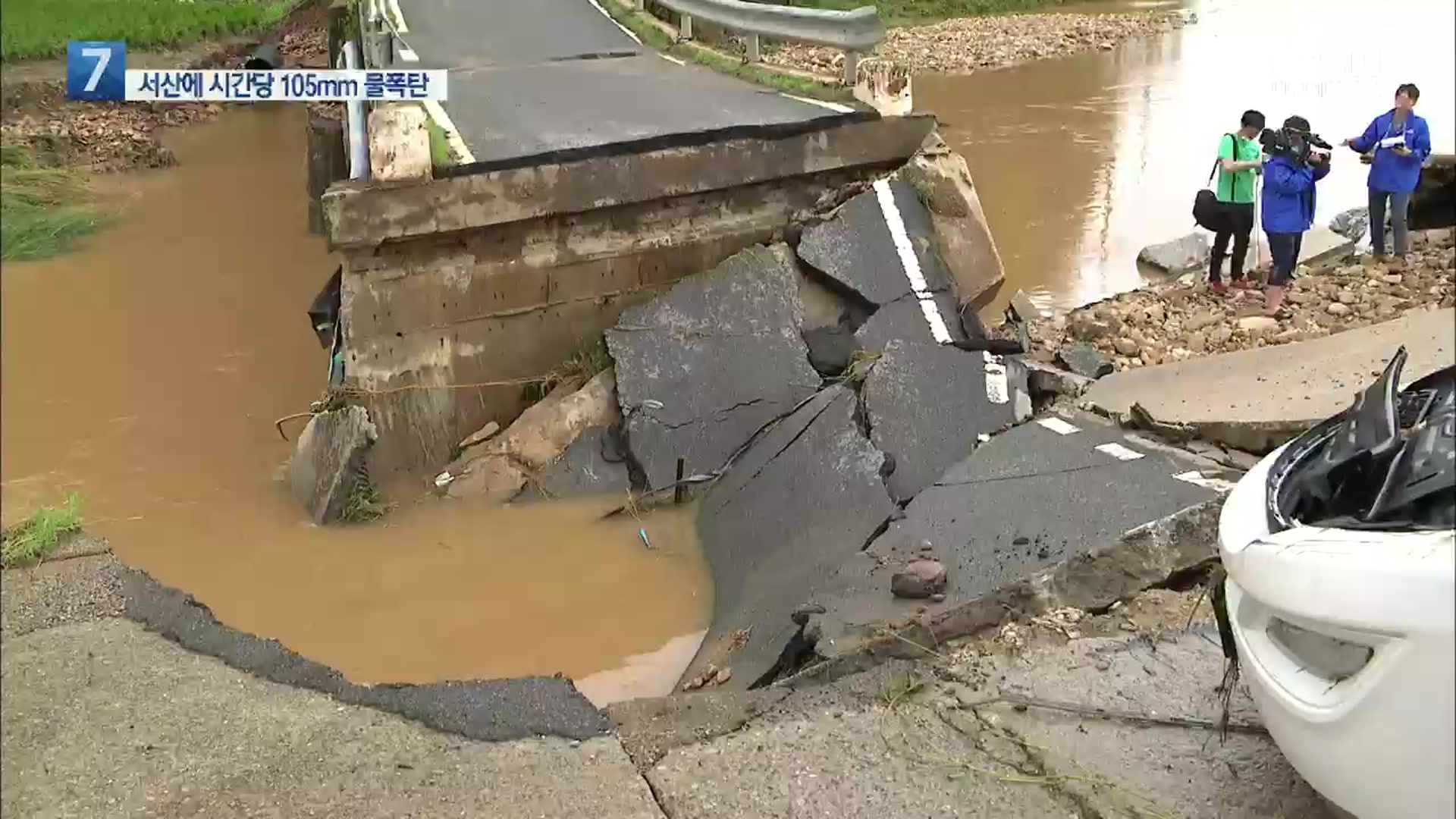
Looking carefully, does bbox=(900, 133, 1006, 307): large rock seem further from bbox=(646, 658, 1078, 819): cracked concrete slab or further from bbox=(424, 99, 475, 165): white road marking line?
bbox=(646, 658, 1078, 819): cracked concrete slab

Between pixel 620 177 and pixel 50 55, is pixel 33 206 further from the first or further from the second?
pixel 620 177

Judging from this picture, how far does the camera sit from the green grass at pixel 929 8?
6.96 metres

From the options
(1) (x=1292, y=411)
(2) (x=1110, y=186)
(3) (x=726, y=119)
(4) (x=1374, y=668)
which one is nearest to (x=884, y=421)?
(1) (x=1292, y=411)

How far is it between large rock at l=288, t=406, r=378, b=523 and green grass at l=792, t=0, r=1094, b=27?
4114mm

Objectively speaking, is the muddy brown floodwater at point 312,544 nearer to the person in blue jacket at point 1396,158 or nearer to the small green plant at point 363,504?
the small green plant at point 363,504

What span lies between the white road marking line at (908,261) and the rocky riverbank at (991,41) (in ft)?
5.10

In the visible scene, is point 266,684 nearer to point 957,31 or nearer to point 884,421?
point 884,421

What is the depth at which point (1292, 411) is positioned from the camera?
537 centimetres

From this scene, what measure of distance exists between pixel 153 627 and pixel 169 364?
4.66 m

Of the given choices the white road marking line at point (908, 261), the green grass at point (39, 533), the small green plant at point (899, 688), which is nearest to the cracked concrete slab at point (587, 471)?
the white road marking line at point (908, 261)

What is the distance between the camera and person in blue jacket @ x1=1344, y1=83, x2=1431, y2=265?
6.18 metres

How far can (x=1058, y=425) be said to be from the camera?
5742 mm

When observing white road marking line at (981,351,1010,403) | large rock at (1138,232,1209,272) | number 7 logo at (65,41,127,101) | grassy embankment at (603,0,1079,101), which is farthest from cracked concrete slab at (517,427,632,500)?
large rock at (1138,232,1209,272)

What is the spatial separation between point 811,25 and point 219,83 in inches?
245
